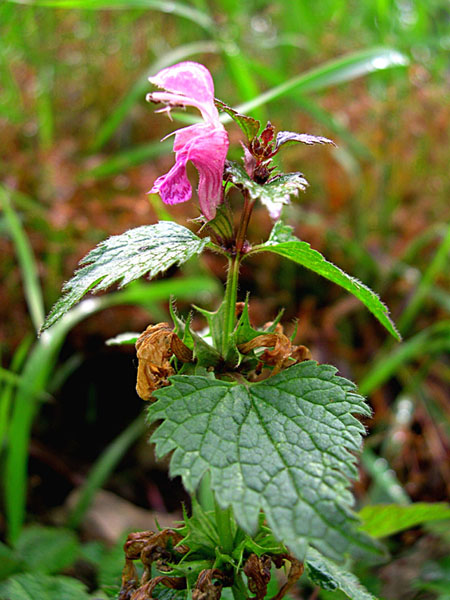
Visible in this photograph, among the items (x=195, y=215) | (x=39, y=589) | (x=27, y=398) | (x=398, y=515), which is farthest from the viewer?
(x=195, y=215)

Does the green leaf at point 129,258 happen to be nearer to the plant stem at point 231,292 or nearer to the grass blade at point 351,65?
the plant stem at point 231,292

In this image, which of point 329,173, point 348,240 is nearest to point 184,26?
point 329,173

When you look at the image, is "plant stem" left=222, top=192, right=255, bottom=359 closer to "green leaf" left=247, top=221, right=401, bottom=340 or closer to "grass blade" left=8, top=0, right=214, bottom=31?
"green leaf" left=247, top=221, right=401, bottom=340

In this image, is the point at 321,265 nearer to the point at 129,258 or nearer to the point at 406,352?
the point at 129,258

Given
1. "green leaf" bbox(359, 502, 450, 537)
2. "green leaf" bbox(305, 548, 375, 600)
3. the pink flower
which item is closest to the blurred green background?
"green leaf" bbox(359, 502, 450, 537)

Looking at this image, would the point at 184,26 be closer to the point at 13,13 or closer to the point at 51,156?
the point at 13,13

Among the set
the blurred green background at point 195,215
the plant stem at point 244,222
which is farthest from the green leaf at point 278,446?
the blurred green background at point 195,215

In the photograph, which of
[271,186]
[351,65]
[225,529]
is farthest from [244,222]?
[351,65]
